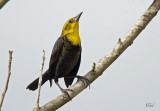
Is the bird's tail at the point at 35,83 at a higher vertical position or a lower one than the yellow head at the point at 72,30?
lower

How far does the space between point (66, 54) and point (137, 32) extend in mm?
1229

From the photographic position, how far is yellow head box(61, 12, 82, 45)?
369 cm

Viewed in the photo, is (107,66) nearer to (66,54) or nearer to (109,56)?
(109,56)

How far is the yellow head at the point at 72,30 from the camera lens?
3.69m

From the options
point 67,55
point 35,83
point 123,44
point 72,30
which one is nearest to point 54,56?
point 67,55

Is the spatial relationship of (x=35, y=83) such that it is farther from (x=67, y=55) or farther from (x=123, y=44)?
(x=123, y=44)

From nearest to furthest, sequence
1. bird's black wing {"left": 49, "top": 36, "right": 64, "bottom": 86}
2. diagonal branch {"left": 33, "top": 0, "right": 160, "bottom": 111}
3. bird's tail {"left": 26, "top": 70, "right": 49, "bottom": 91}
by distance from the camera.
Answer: diagonal branch {"left": 33, "top": 0, "right": 160, "bottom": 111} < bird's black wing {"left": 49, "top": 36, "right": 64, "bottom": 86} < bird's tail {"left": 26, "top": 70, "right": 49, "bottom": 91}

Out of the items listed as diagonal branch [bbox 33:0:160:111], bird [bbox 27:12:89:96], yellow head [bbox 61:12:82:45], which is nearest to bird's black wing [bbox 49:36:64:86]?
bird [bbox 27:12:89:96]

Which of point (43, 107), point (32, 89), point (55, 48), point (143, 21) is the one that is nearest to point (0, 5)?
point (43, 107)

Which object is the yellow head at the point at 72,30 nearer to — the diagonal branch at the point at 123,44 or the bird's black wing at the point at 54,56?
the bird's black wing at the point at 54,56

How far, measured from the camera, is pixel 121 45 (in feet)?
8.87

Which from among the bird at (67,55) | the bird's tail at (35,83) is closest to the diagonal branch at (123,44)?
the bird at (67,55)

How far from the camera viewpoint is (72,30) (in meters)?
3.74

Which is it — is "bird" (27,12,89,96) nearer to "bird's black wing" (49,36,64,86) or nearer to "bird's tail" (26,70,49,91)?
"bird's black wing" (49,36,64,86)
